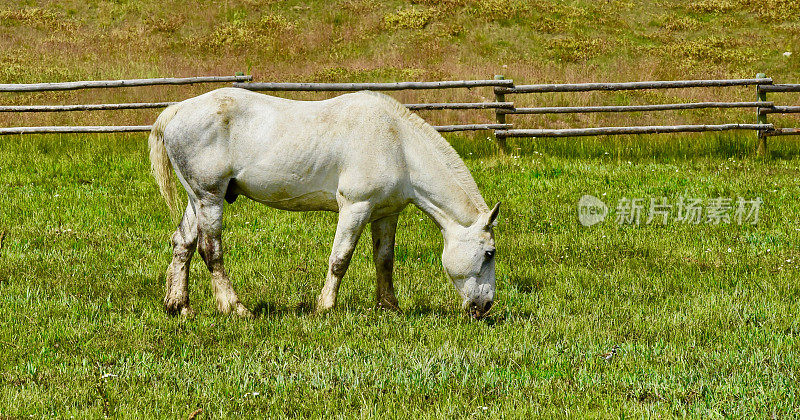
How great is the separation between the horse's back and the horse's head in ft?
1.63

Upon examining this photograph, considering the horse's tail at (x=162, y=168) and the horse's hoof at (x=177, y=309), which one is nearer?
the horse's hoof at (x=177, y=309)

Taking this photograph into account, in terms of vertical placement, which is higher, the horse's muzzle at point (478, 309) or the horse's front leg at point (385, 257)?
the horse's front leg at point (385, 257)

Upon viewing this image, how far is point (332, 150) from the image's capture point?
565 centimetres

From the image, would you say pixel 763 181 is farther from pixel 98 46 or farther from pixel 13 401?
pixel 98 46

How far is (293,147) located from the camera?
5.66 m

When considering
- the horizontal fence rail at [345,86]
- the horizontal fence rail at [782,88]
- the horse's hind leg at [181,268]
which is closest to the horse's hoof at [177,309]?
the horse's hind leg at [181,268]

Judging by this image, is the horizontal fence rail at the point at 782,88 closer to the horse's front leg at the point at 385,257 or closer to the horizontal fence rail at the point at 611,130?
the horizontal fence rail at the point at 611,130

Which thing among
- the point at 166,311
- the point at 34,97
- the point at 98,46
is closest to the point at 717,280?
the point at 166,311

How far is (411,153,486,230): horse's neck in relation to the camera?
18.8 ft

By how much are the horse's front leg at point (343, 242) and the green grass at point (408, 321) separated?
20cm

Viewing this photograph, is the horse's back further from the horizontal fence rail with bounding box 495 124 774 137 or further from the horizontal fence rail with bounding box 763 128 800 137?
the horizontal fence rail with bounding box 763 128 800 137

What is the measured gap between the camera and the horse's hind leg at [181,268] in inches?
226

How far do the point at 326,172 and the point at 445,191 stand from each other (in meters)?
0.84

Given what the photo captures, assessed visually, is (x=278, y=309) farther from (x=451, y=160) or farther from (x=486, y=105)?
(x=486, y=105)
